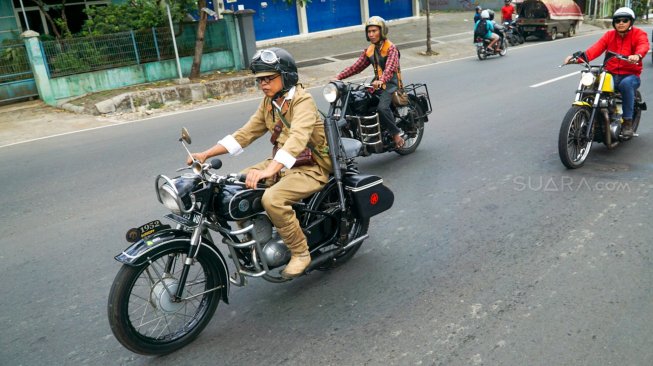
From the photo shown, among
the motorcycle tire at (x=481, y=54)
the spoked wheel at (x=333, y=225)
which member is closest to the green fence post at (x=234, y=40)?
the motorcycle tire at (x=481, y=54)

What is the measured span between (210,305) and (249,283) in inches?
25.9

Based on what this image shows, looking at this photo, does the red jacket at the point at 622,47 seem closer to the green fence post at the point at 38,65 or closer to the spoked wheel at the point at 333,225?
the spoked wheel at the point at 333,225

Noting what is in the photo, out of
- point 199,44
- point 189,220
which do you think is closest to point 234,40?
point 199,44

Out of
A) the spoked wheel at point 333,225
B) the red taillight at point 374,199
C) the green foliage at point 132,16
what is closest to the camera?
the spoked wheel at point 333,225

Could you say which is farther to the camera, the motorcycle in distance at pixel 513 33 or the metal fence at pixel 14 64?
the motorcycle in distance at pixel 513 33

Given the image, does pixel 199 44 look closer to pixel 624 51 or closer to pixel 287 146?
pixel 624 51

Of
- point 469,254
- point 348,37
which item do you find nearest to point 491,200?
point 469,254

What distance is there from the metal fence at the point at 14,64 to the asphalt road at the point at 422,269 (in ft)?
21.3

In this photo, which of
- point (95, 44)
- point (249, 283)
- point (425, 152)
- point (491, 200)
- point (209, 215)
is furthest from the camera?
point (95, 44)

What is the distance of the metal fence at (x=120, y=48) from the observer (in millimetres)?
12891

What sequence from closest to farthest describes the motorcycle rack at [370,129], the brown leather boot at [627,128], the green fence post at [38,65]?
the motorcycle rack at [370,129] → the brown leather boot at [627,128] → the green fence post at [38,65]

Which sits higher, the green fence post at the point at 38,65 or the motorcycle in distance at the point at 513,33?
the green fence post at the point at 38,65

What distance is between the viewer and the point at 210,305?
3.46 meters

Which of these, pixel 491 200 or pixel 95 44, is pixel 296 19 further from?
pixel 491 200
